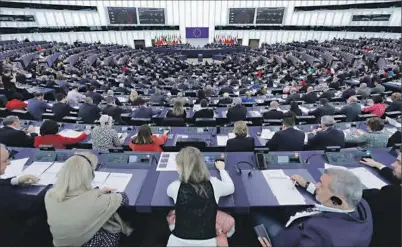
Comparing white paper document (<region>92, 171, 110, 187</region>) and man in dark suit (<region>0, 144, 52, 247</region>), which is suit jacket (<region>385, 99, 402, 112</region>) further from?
man in dark suit (<region>0, 144, 52, 247</region>)

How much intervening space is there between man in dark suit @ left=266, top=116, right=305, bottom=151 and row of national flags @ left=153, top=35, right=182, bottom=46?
3659cm

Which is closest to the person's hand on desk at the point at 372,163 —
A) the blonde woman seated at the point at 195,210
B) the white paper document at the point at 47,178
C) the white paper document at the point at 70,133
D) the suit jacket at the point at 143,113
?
the blonde woman seated at the point at 195,210

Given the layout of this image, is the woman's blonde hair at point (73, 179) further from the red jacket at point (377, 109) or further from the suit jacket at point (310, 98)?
the suit jacket at point (310, 98)

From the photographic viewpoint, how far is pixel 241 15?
37.0 meters

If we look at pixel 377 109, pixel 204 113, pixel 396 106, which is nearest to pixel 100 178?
pixel 204 113

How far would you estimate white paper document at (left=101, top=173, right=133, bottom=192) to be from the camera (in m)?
2.65

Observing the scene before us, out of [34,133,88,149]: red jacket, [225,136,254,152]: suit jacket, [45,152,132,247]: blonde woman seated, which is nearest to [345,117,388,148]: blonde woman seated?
[225,136,254,152]: suit jacket

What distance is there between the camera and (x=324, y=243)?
5.69ft

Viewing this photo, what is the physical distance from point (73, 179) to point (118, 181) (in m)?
0.85

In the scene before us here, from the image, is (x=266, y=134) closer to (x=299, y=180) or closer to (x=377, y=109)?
(x=299, y=180)

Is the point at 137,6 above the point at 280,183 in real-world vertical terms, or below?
above

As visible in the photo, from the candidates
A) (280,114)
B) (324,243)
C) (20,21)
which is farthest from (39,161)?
(20,21)

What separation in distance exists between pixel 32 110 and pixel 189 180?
19.3ft

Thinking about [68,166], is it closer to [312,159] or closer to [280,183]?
[280,183]
